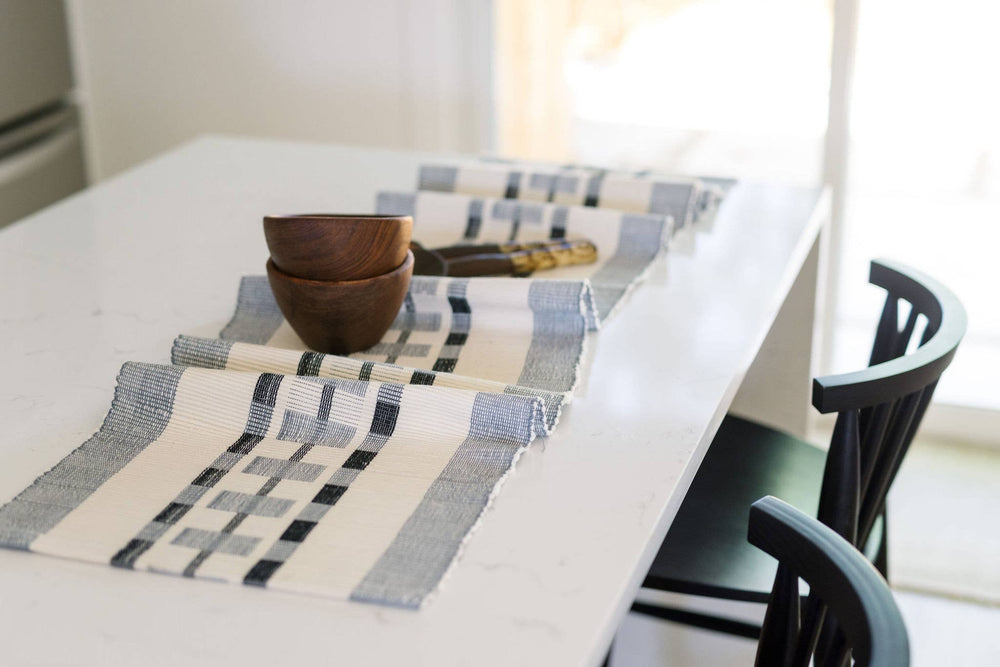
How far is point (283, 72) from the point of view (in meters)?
2.65

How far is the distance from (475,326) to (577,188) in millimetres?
366

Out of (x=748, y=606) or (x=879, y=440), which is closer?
(x=879, y=440)

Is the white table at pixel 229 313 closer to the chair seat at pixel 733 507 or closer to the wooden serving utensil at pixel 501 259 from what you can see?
the wooden serving utensil at pixel 501 259

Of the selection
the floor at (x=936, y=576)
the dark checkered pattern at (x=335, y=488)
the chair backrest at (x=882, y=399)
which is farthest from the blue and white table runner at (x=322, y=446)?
the floor at (x=936, y=576)

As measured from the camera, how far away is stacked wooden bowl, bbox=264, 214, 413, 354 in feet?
2.99

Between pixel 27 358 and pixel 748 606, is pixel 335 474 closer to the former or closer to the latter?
pixel 27 358

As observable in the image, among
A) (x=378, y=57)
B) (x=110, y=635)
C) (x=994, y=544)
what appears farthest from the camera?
(x=378, y=57)

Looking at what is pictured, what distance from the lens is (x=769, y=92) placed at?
2.38m

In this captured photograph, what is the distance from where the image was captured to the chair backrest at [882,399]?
2.97 ft

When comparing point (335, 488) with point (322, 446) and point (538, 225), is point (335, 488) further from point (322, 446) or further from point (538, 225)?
point (538, 225)

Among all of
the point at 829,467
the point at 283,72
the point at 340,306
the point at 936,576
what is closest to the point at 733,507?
the point at 829,467

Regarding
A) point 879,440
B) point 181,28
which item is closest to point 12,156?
point 181,28

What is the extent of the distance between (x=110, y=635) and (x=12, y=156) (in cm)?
228

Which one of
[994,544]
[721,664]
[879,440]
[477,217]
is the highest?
[477,217]
